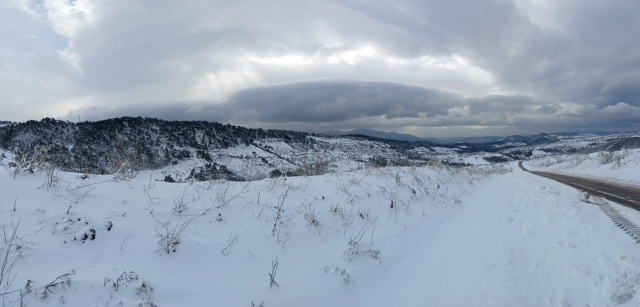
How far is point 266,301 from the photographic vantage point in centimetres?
446

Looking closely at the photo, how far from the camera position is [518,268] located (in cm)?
582

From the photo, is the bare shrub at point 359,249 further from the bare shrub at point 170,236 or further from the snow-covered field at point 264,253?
the bare shrub at point 170,236

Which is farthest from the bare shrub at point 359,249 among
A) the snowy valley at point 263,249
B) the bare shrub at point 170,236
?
the bare shrub at point 170,236

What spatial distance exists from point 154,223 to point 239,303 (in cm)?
228

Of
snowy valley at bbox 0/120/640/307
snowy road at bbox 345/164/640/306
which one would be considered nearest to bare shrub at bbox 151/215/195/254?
snowy valley at bbox 0/120/640/307

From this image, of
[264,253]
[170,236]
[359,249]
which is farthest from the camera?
[359,249]

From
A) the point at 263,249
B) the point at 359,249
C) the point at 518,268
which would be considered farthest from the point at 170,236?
the point at 518,268

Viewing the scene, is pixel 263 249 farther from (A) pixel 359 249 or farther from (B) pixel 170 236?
(A) pixel 359 249

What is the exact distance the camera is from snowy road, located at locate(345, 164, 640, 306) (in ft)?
15.7

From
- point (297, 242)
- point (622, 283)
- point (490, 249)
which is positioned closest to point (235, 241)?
point (297, 242)

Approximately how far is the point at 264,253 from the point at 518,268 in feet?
15.1

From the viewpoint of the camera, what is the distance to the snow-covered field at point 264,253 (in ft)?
12.9

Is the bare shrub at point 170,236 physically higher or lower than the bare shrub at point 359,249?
higher

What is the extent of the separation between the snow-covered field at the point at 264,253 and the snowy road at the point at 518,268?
28 mm
